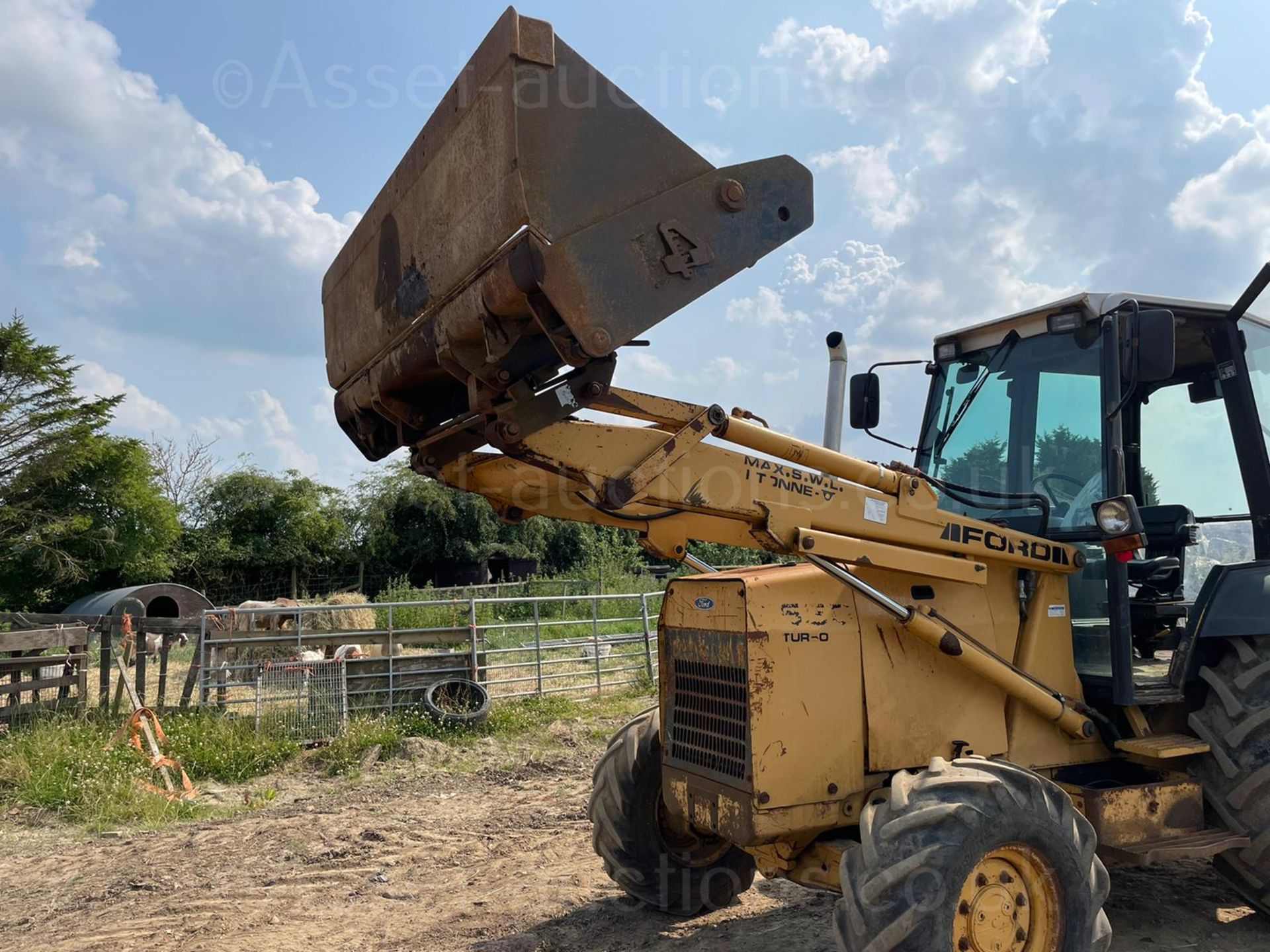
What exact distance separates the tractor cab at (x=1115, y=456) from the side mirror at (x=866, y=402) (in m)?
0.01

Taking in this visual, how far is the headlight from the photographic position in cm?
434

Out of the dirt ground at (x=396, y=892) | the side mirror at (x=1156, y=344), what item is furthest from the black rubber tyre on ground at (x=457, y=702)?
the side mirror at (x=1156, y=344)

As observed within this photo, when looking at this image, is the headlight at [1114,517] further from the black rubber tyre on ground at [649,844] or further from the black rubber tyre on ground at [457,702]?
the black rubber tyre on ground at [457,702]

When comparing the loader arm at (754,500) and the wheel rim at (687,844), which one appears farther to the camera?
the wheel rim at (687,844)

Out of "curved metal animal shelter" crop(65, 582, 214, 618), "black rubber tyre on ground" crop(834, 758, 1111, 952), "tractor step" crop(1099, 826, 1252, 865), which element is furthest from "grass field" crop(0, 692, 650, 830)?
"curved metal animal shelter" crop(65, 582, 214, 618)

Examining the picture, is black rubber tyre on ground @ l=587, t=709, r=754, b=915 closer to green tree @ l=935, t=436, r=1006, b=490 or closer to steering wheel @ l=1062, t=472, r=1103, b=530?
green tree @ l=935, t=436, r=1006, b=490

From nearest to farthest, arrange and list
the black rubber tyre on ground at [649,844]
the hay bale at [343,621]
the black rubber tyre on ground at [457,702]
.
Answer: the black rubber tyre on ground at [649,844]
the black rubber tyre on ground at [457,702]
the hay bale at [343,621]

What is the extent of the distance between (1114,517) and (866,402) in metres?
1.67

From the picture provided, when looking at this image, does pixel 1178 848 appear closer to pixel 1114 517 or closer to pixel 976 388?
pixel 1114 517

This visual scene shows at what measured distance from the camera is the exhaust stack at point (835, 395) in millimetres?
4840

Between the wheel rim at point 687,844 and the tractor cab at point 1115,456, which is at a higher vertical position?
the tractor cab at point 1115,456

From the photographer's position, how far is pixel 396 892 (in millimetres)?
5949

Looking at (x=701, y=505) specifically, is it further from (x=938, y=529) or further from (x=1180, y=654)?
(x=1180, y=654)

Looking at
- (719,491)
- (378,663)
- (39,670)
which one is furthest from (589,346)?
(39,670)
